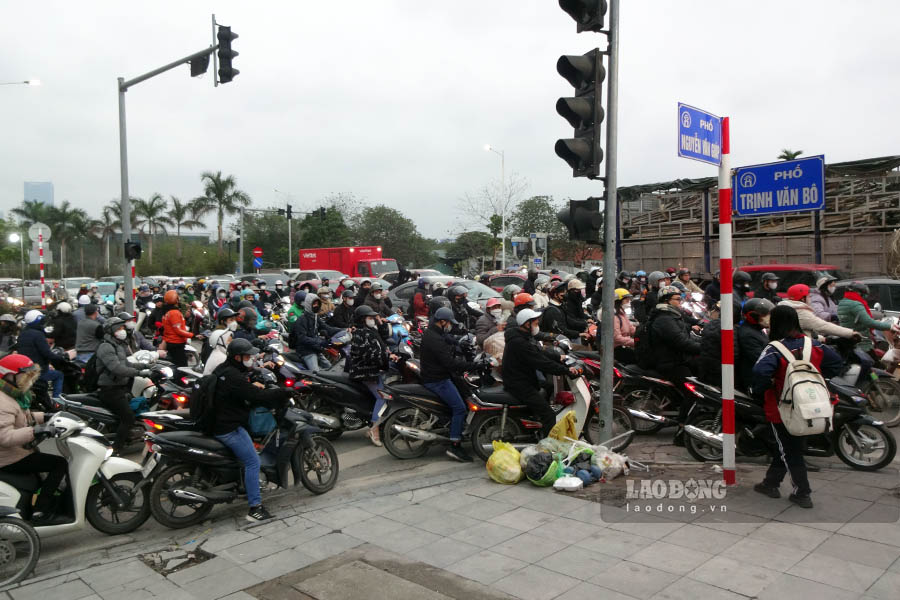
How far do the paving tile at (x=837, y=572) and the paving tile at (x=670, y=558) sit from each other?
568 mm

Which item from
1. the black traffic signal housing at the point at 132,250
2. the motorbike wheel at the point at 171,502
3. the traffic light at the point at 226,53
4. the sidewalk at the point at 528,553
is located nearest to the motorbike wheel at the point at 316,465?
the sidewalk at the point at 528,553

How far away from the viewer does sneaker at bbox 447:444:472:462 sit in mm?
7516

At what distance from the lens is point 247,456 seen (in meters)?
5.81

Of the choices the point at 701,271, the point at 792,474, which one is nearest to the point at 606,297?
→ the point at 792,474

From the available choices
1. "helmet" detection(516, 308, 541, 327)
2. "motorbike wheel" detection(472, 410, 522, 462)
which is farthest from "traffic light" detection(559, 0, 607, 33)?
"motorbike wheel" detection(472, 410, 522, 462)

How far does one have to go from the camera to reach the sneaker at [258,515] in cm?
584

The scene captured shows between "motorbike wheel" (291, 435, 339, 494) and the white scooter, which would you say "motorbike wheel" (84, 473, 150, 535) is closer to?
the white scooter

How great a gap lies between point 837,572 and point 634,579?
1.25 metres

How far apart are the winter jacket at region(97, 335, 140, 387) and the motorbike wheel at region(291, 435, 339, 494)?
2.34m

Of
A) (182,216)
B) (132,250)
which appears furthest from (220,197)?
(132,250)

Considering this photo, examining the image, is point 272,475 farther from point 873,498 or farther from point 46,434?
point 873,498

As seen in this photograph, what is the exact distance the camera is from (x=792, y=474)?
553cm

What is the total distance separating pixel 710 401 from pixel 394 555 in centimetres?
366

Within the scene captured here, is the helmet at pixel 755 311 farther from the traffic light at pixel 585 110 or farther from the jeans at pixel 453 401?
the jeans at pixel 453 401
